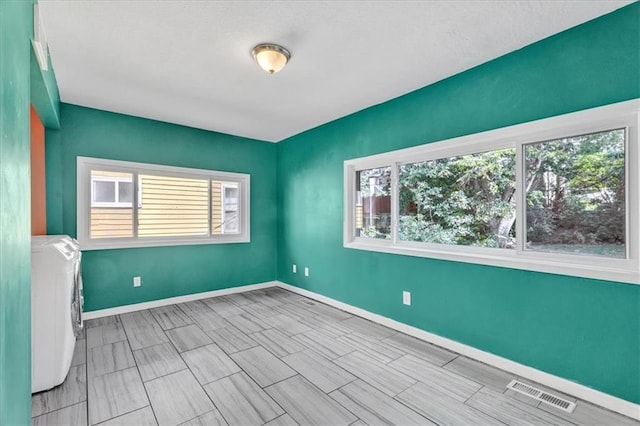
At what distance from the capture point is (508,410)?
6.26ft

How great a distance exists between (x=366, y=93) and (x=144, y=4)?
2.04m

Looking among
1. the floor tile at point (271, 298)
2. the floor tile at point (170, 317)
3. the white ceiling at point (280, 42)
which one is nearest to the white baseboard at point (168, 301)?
the floor tile at point (170, 317)

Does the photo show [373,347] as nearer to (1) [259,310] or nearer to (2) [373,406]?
(2) [373,406]

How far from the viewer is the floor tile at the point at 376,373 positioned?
2.17 meters

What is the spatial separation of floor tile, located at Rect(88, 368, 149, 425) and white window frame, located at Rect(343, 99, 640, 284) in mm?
2508

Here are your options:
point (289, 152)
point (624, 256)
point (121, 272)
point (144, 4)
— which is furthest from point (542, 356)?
point (121, 272)

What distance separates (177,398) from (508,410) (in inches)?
85.9

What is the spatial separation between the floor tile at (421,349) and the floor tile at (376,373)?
1.24 ft

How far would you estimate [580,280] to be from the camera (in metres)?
2.03

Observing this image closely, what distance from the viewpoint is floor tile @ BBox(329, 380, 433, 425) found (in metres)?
1.83

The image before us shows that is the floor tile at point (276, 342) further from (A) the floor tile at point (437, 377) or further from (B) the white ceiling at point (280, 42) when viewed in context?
(B) the white ceiling at point (280, 42)

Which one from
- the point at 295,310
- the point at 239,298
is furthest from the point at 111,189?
the point at 295,310

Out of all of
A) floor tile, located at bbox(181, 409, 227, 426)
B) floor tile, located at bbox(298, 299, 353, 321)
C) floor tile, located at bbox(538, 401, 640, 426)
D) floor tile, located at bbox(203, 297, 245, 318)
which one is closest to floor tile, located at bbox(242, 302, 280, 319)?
floor tile, located at bbox(203, 297, 245, 318)

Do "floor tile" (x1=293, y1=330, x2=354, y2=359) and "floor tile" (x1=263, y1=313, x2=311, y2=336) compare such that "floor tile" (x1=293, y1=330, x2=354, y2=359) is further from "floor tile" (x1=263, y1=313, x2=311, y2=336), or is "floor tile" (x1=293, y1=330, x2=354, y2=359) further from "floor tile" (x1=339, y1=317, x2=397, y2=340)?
"floor tile" (x1=339, y1=317, x2=397, y2=340)
